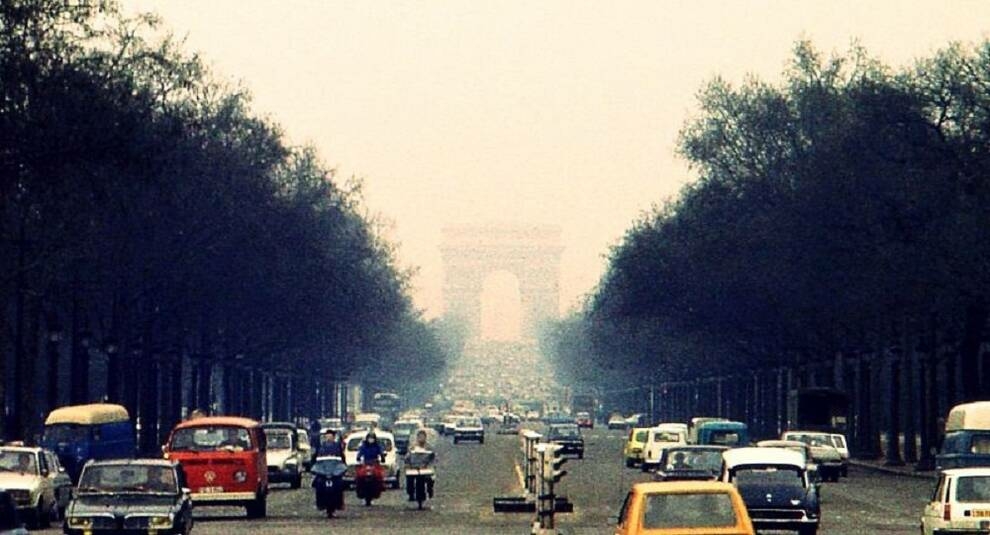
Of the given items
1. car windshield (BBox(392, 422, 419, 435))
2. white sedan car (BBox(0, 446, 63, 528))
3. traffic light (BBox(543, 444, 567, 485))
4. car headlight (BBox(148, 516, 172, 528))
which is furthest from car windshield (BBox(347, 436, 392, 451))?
car windshield (BBox(392, 422, 419, 435))

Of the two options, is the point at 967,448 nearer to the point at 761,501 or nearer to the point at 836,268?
the point at 761,501

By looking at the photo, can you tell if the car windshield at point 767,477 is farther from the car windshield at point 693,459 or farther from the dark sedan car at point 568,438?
the dark sedan car at point 568,438

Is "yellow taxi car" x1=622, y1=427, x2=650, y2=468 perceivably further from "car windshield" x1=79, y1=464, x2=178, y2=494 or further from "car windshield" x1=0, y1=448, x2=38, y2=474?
"car windshield" x1=79, y1=464, x2=178, y2=494

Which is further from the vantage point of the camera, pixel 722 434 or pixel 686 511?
pixel 722 434

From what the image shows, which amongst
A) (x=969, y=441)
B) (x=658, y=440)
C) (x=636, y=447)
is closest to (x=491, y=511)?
(x=969, y=441)

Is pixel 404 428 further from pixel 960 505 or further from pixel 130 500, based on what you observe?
pixel 960 505

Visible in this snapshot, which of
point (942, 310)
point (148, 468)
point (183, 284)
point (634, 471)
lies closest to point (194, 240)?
point (183, 284)

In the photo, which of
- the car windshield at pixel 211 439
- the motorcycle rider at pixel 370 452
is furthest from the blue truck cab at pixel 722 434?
the car windshield at pixel 211 439
